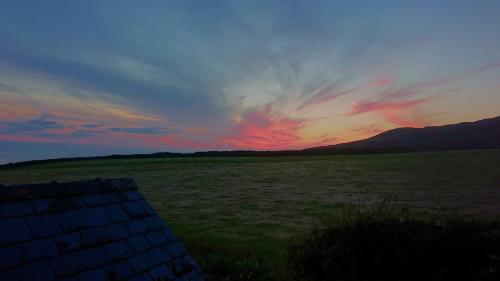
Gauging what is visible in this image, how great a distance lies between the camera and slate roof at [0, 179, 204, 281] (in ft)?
15.3

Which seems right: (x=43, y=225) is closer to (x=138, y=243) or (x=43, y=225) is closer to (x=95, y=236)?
(x=95, y=236)

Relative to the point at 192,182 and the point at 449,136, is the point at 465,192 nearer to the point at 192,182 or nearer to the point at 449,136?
the point at 192,182

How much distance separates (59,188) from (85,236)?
78 cm

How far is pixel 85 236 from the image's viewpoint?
5410mm

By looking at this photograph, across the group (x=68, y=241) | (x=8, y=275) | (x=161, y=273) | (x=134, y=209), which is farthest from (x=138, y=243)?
(x=8, y=275)

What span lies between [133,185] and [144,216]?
60cm

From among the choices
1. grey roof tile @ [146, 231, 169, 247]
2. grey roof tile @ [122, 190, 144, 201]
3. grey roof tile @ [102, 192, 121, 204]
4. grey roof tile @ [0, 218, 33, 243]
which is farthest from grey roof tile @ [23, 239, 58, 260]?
grey roof tile @ [122, 190, 144, 201]

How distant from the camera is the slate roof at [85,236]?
4664 millimetres

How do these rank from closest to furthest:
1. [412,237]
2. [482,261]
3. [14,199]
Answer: [14,199] < [482,261] < [412,237]

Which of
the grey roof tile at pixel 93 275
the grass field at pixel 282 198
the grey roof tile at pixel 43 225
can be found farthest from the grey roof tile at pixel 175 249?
the grass field at pixel 282 198

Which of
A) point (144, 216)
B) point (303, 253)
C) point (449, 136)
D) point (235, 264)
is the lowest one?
point (235, 264)

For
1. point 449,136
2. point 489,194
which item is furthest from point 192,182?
point 449,136

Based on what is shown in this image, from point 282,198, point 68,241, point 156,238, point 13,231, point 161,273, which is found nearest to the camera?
point 13,231

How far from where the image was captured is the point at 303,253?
12.5 metres
